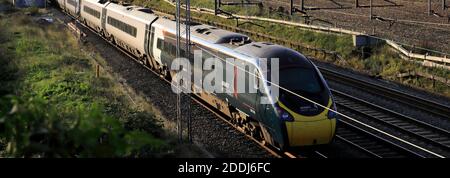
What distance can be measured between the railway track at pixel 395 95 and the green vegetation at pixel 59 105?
11.2 m

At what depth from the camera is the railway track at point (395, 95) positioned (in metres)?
20.8

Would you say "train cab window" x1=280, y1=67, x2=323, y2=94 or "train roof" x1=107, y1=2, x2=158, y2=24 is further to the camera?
"train roof" x1=107, y1=2, x2=158, y2=24

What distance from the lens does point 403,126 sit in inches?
742

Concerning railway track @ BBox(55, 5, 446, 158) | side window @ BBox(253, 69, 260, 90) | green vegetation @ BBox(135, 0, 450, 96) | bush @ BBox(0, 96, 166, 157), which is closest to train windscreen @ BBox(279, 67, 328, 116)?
side window @ BBox(253, 69, 260, 90)

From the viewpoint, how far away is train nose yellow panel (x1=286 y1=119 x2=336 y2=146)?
14.1m

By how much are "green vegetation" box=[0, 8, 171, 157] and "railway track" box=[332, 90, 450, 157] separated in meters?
8.21

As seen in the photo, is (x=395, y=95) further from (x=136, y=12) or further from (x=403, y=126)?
(x=136, y=12)

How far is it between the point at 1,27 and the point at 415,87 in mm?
36895

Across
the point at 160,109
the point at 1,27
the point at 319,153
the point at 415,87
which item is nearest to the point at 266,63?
the point at 319,153

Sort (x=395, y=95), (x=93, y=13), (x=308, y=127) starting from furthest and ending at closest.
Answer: (x=93, y=13) < (x=395, y=95) < (x=308, y=127)

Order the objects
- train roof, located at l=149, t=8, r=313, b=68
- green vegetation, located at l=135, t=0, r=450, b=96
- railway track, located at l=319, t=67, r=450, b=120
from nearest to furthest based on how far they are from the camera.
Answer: train roof, located at l=149, t=8, r=313, b=68 < railway track, located at l=319, t=67, r=450, b=120 < green vegetation, located at l=135, t=0, r=450, b=96

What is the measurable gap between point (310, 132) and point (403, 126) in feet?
20.6

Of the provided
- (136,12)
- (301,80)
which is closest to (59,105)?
(301,80)

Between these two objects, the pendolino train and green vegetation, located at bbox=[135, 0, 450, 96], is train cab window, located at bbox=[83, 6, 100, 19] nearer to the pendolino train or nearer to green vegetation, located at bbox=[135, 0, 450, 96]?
green vegetation, located at bbox=[135, 0, 450, 96]
